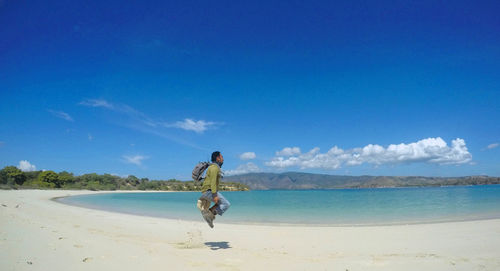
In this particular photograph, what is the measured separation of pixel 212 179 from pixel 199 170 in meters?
0.49

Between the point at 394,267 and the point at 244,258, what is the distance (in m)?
2.78

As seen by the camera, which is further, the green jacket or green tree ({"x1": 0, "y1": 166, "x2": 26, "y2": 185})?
green tree ({"x1": 0, "y1": 166, "x2": 26, "y2": 185})

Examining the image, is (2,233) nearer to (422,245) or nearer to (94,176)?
(422,245)

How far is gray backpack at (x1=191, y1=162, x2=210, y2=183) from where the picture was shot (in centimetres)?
690

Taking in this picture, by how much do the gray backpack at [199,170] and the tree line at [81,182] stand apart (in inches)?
1190

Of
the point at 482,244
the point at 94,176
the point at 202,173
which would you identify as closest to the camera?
the point at 202,173

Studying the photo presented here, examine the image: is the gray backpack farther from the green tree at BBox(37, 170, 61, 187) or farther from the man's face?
the green tree at BBox(37, 170, 61, 187)

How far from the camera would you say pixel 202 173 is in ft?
23.0

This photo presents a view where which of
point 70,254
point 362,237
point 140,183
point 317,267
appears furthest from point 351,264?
point 140,183

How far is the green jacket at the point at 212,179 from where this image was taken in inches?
260

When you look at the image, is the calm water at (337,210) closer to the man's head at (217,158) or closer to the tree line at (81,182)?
the man's head at (217,158)

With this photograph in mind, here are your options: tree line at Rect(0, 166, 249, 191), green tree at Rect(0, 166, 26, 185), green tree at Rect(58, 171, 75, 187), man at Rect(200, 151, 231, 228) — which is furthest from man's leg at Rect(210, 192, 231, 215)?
green tree at Rect(58, 171, 75, 187)

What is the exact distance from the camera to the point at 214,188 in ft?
21.6

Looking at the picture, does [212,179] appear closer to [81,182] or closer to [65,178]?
[65,178]
